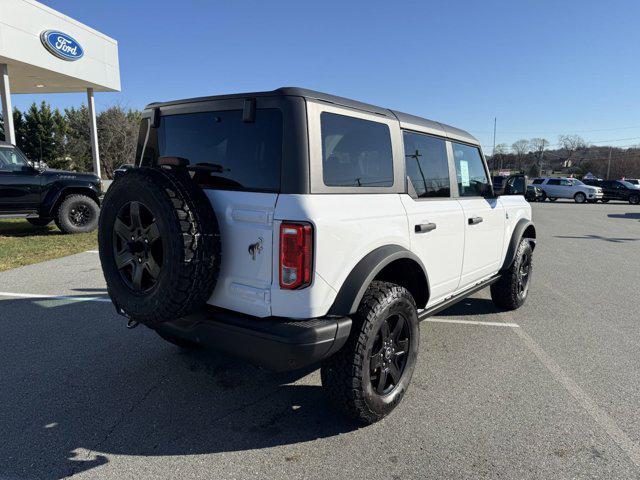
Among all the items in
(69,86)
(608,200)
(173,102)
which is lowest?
(608,200)

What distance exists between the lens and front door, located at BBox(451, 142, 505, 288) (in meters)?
3.85

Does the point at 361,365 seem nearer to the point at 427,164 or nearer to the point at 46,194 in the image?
the point at 427,164

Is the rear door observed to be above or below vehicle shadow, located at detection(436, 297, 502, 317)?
above

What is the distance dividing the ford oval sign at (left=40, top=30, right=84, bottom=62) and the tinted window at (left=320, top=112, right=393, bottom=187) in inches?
688

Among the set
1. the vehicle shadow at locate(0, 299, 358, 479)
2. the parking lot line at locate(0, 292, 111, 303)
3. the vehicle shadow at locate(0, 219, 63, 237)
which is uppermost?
the vehicle shadow at locate(0, 219, 63, 237)

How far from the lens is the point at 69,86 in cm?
1959

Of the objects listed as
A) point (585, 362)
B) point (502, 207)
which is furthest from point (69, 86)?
point (585, 362)

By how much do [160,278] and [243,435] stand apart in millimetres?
1091

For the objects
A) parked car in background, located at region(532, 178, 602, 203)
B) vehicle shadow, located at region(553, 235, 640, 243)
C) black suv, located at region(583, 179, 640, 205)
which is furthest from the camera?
parked car in background, located at region(532, 178, 602, 203)

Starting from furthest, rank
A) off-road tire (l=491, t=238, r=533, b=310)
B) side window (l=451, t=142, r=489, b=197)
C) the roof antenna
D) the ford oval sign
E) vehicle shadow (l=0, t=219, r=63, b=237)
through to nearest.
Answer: the ford oval sign
vehicle shadow (l=0, t=219, r=63, b=237)
off-road tire (l=491, t=238, r=533, b=310)
side window (l=451, t=142, r=489, b=197)
the roof antenna

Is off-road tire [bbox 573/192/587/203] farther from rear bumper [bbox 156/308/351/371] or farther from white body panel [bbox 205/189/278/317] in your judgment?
white body panel [bbox 205/189/278/317]

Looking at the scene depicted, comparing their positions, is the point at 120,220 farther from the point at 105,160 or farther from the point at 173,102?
the point at 105,160

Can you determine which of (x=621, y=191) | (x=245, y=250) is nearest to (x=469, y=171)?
(x=245, y=250)

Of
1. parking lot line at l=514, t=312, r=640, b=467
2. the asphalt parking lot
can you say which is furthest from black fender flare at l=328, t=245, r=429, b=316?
parking lot line at l=514, t=312, r=640, b=467
